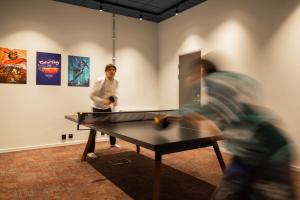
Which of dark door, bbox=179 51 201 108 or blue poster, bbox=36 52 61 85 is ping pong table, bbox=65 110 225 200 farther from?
blue poster, bbox=36 52 61 85

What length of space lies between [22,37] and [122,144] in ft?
9.88

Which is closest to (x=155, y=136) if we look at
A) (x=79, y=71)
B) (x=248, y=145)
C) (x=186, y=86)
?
(x=248, y=145)

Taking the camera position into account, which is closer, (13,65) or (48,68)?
(13,65)

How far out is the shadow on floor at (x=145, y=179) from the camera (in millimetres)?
2504

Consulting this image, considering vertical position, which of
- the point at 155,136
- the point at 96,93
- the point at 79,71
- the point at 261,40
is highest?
the point at 261,40

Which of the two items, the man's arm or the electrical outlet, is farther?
the electrical outlet

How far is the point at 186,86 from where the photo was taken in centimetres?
533

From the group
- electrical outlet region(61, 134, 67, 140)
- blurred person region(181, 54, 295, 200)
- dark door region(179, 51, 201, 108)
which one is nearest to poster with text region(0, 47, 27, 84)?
electrical outlet region(61, 134, 67, 140)

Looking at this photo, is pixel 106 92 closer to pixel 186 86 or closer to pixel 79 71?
pixel 79 71

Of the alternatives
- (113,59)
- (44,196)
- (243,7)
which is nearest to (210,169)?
(44,196)

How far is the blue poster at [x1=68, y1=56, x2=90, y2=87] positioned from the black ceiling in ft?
4.15

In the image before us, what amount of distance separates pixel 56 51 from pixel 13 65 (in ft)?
2.88

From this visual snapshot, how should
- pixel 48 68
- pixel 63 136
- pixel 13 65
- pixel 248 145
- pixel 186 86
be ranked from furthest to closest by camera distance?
pixel 186 86 → pixel 63 136 → pixel 48 68 → pixel 13 65 → pixel 248 145

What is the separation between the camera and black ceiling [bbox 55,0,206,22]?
16.7 ft
